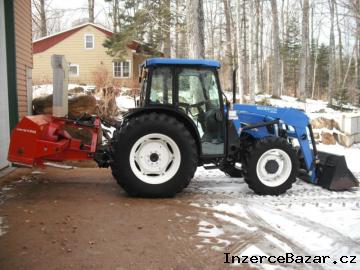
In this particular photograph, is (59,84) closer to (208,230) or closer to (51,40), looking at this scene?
→ (208,230)

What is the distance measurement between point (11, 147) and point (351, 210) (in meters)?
5.11

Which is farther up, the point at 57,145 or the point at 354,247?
the point at 57,145

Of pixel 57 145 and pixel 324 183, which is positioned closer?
pixel 57 145

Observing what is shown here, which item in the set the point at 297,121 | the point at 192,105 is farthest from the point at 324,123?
the point at 192,105

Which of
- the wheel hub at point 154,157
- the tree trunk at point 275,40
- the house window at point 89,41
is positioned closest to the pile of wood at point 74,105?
the wheel hub at point 154,157

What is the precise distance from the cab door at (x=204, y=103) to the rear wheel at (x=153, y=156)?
0.35 meters

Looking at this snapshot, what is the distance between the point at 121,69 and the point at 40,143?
955 inches

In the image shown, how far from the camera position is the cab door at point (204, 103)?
6.07 meters

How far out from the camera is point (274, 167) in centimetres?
632

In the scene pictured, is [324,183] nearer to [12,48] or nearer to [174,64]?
[174,64]

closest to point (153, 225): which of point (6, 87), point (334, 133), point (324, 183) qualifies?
point (324, 183)

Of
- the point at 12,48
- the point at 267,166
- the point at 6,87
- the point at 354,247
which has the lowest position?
the point at 354,247

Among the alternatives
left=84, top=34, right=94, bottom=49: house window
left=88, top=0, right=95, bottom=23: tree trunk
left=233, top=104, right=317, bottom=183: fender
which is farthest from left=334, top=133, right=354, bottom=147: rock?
left=88, top=0, right=95, bottom=23: tree trunk

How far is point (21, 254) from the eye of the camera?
12.3ft
